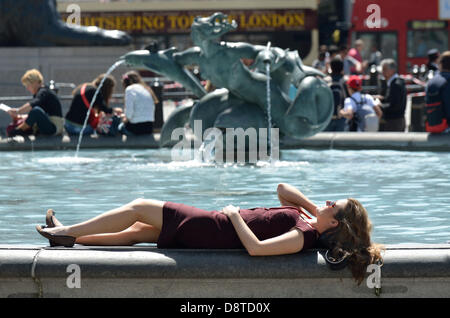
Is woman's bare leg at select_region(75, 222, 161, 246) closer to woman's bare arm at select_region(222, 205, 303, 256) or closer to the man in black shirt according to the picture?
woman's bare arm at select_region(222, 205, 303, 256)

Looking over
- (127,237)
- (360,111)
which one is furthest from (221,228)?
(360,111)

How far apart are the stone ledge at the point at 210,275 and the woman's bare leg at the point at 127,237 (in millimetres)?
536

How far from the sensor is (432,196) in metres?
9.73

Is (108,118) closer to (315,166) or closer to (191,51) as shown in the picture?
(191,51)

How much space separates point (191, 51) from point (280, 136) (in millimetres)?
1695

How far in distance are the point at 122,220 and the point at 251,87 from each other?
7813 millimetres

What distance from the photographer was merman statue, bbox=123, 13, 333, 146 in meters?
13.5

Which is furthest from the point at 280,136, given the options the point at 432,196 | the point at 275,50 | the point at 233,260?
the point at 233,260

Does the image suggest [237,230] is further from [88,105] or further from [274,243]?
[88,105]

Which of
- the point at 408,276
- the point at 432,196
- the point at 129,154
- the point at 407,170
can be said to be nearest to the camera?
the point at 408,276

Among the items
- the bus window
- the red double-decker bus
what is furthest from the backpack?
the bus window

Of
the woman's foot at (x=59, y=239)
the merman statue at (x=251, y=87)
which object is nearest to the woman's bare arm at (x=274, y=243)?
the woman's foot at (x=59, y=239)

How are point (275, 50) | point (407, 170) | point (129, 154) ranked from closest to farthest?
point (407, 170) < point (275, 50) < point (129, 154)

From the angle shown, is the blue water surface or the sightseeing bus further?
the sightseeing bus
